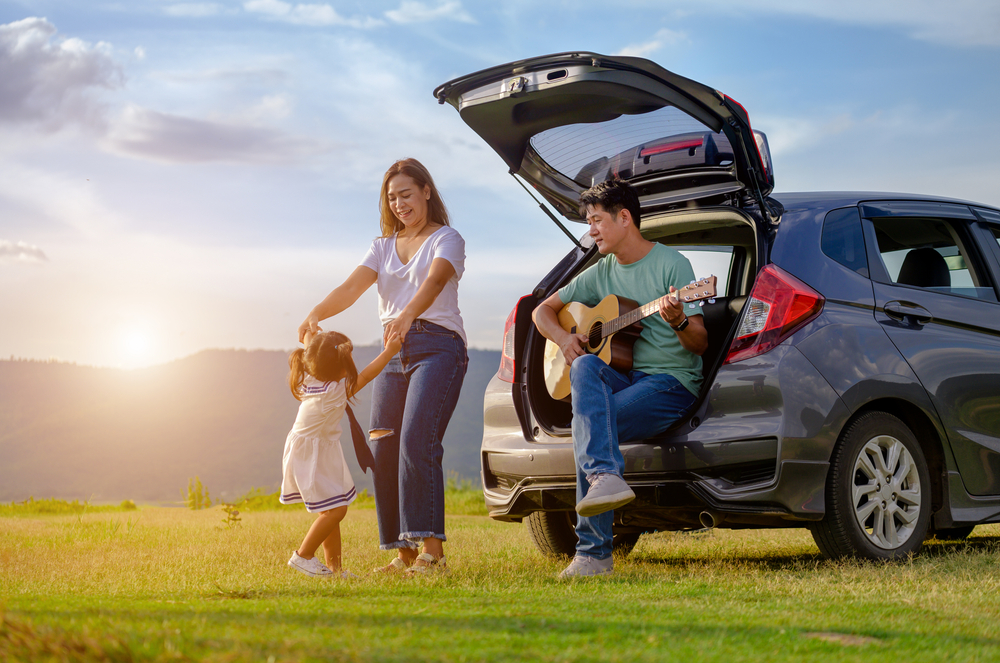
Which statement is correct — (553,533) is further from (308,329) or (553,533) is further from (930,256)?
(930,256)

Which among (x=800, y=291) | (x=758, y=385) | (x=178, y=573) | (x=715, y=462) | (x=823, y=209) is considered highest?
(x=823, y=209)

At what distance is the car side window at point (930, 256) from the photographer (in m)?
4.41

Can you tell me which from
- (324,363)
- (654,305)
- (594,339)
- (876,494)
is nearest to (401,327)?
(324,363)

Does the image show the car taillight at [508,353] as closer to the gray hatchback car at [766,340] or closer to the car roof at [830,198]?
the gray hatchback car at [766,340]

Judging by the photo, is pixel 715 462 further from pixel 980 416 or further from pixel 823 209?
pixel 980 416

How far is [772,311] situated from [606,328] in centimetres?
83

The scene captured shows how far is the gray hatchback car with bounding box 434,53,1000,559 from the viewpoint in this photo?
3652mm

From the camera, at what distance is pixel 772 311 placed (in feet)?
12.1

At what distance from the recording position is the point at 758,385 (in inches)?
143

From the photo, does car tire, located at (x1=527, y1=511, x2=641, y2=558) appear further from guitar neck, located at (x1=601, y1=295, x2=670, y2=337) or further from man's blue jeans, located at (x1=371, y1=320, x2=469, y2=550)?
guitar neck, located at (x1=601, y1=295, x2=670, y2=337)

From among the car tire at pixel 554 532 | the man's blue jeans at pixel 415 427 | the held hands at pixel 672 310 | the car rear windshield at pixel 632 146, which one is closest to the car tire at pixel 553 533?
the car tire at pixel 554 532

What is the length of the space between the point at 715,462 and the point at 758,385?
364 millimetres

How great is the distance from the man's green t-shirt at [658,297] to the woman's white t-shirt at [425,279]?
762 millimetres

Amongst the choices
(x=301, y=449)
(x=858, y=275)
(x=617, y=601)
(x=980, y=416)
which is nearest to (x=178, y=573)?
(x=301, y=449)
